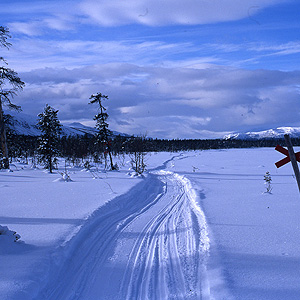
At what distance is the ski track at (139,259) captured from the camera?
179 inches

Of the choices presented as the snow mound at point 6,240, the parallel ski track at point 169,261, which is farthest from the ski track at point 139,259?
the snow mound at point 6,240

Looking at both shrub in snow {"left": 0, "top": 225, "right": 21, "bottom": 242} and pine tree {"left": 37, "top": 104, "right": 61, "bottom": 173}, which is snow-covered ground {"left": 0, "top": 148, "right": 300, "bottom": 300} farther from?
pine tree {"left": 37, "top": 104, "right": 61, "bottom": 173}

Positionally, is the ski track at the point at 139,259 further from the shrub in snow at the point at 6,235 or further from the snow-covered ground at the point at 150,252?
the shrub in snow at the point at 6,235

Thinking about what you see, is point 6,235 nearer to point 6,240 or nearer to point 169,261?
point 6,240

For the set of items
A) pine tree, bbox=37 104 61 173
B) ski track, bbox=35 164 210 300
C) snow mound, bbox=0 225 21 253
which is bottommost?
ski track, bbox=35 164 210 300

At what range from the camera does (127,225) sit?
27.8 ft

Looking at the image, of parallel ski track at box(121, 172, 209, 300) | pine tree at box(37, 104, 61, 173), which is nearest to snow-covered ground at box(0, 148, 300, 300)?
parallel ski track at box(121, 172, 209, 300)

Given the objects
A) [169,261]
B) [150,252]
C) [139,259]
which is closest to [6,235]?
[139,259]

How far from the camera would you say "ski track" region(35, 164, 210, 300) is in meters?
4.54

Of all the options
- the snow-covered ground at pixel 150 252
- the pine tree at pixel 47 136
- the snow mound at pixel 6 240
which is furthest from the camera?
the pine tree at pixel 47 136

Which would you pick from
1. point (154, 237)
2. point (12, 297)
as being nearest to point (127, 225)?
point (154, 237)

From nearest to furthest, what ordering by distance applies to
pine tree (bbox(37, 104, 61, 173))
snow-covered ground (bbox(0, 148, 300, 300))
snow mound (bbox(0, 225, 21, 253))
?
1. snow-covered ground (bbox(0, 148, 300, 300))
2. snow mound (bbox(0, 225, 21, 253))
3. pine tree (bbox(37, 104, 61, 173))

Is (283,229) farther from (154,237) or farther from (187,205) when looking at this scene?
(187,205)

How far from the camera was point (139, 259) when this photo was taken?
580 cm
